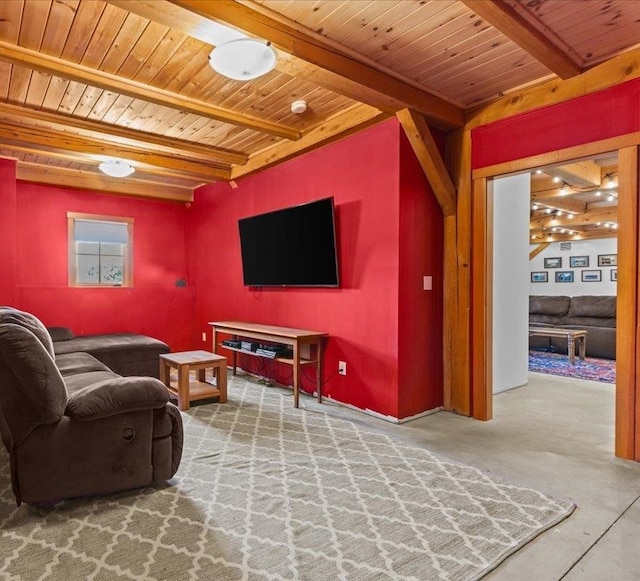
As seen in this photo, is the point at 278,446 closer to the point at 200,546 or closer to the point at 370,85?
the point at 200,546

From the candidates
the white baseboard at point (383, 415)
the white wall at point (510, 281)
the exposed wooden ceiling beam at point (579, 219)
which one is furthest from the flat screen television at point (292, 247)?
the exposed wooden ceiling beam at point (579, 219)

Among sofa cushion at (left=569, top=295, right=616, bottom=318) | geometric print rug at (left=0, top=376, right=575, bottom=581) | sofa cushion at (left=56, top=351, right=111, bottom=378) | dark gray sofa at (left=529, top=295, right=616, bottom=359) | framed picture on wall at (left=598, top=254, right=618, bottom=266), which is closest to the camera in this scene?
geometric print rug at (left=0, top=376, right=575, bottom=581)

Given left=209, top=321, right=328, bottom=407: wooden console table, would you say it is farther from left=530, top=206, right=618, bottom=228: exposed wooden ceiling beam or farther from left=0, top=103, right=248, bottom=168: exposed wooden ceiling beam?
left=530, top=206, right=618, bottom=228: exposed wooden ceiling beam

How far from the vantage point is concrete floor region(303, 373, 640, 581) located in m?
1.68

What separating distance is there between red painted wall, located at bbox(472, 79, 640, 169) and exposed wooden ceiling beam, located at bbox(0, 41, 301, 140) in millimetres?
1830

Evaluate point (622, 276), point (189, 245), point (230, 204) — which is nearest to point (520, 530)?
point (622, 276)

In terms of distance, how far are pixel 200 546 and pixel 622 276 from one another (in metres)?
2.82

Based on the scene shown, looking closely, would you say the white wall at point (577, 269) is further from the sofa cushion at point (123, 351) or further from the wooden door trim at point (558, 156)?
the sofa cushion at point (123, 351)

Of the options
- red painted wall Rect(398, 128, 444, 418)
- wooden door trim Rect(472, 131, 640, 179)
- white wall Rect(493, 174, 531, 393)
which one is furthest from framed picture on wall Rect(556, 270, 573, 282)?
wooden door trim Rect(472, 131, 640, 179)

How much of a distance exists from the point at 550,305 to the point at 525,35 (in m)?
6.71

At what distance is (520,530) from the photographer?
6.20 feet

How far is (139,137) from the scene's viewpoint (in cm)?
422

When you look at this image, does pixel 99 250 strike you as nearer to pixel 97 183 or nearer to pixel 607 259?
pixel 97 183

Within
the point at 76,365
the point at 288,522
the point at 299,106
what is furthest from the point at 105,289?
the point at 288,522
